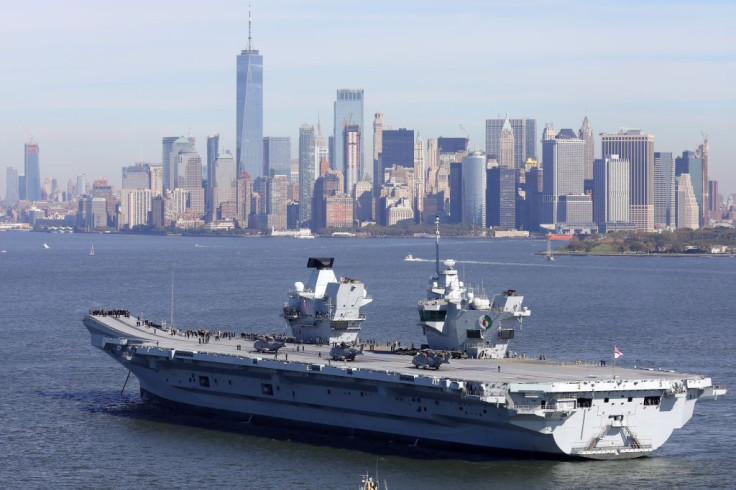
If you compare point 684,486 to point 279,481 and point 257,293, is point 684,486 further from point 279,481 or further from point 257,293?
point 257,293

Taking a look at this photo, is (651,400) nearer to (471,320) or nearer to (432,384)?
(432,384)

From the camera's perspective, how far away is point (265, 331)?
71.5m

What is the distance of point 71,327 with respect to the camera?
75125 mm

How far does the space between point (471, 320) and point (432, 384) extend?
6.72m

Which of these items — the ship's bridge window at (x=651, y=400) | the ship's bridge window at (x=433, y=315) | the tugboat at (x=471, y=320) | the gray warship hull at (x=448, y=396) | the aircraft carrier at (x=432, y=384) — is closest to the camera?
the gray warship hull at (x=448, y=396)

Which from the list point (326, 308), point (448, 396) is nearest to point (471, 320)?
point (448, 396)

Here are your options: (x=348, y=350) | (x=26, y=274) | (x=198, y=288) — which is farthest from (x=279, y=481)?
(x=26, y=274)

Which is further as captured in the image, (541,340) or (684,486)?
(541,340)

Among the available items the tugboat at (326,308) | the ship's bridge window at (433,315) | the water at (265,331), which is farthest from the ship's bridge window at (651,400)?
the tugboat at (326,308)

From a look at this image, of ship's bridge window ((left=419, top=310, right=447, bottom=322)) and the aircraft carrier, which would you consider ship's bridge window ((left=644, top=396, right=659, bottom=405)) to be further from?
ship's bridge window ((left=419, top=310, right=447, bottom=322))

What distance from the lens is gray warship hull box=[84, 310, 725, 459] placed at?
38.5 meters

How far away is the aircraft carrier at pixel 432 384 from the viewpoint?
3872cm

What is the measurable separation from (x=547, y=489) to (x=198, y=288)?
237 feet

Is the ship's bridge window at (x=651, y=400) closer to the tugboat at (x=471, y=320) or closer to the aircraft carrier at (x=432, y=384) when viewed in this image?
the aircraft carrier at (x=432, y=384)
